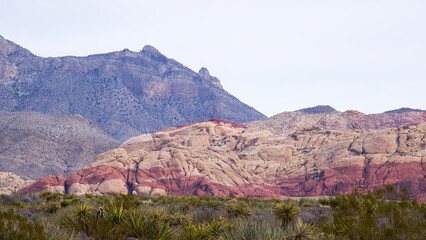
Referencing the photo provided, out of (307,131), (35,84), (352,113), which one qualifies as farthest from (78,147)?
(352,113)

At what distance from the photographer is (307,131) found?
92.6 m

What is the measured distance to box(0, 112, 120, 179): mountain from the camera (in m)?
101

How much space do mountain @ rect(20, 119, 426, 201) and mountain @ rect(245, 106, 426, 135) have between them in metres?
43.0

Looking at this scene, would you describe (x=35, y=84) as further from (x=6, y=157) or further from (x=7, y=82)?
(x=6, y=157)

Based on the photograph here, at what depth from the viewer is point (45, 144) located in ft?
372

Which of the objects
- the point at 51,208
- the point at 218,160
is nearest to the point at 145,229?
the point at 51,208

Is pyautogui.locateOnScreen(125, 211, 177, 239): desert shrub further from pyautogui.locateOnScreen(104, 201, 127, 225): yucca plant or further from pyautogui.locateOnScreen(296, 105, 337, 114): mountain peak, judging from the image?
pyautogui.locateOnScreen(296, 105, 337, 114): mountain peak

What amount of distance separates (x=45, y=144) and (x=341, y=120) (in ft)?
333

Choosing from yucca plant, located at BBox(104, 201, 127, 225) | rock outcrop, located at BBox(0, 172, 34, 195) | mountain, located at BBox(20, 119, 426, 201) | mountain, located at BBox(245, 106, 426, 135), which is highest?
mountain, located at BBox(245, 106, 426, 135)

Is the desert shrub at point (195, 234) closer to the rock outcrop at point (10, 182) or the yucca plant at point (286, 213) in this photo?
the yucca plant at point (286, 213)

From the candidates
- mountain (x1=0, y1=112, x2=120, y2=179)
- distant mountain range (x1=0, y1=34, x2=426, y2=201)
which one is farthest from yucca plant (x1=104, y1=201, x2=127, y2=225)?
mountain (x1=0, y1=112, x2=120, y2=179)

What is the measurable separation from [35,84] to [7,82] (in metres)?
13.9

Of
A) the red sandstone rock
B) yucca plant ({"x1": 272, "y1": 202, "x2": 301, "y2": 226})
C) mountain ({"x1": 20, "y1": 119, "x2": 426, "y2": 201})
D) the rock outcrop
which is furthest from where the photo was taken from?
the rock outcrop

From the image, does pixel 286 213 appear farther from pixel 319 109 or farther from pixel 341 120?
pixel 319 109
